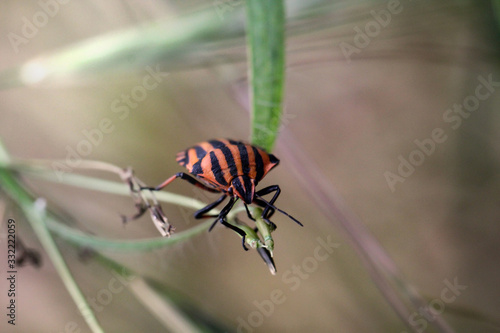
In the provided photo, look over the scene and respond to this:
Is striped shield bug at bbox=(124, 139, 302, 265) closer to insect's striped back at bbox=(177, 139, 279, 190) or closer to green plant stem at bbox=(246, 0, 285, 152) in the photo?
insect's striped back at bbox=(177, 139, 279, 190)

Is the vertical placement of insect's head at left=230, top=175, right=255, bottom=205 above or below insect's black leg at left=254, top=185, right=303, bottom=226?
above

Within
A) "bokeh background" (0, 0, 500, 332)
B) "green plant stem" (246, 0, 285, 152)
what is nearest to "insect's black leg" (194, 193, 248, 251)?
"green plant stem" (246, 0, 285, 152)

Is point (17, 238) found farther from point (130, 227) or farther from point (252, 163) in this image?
point (130, 227)

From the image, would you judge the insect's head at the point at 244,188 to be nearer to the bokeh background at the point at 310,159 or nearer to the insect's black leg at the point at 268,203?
the insect's black leg at the point at 268,203

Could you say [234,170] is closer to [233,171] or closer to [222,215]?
[233,171]

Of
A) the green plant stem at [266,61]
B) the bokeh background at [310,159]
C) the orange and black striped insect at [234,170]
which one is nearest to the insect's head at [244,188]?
the orange and black striped insect at [234,170]

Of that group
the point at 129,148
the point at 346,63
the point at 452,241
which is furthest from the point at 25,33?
the point at 452,241
